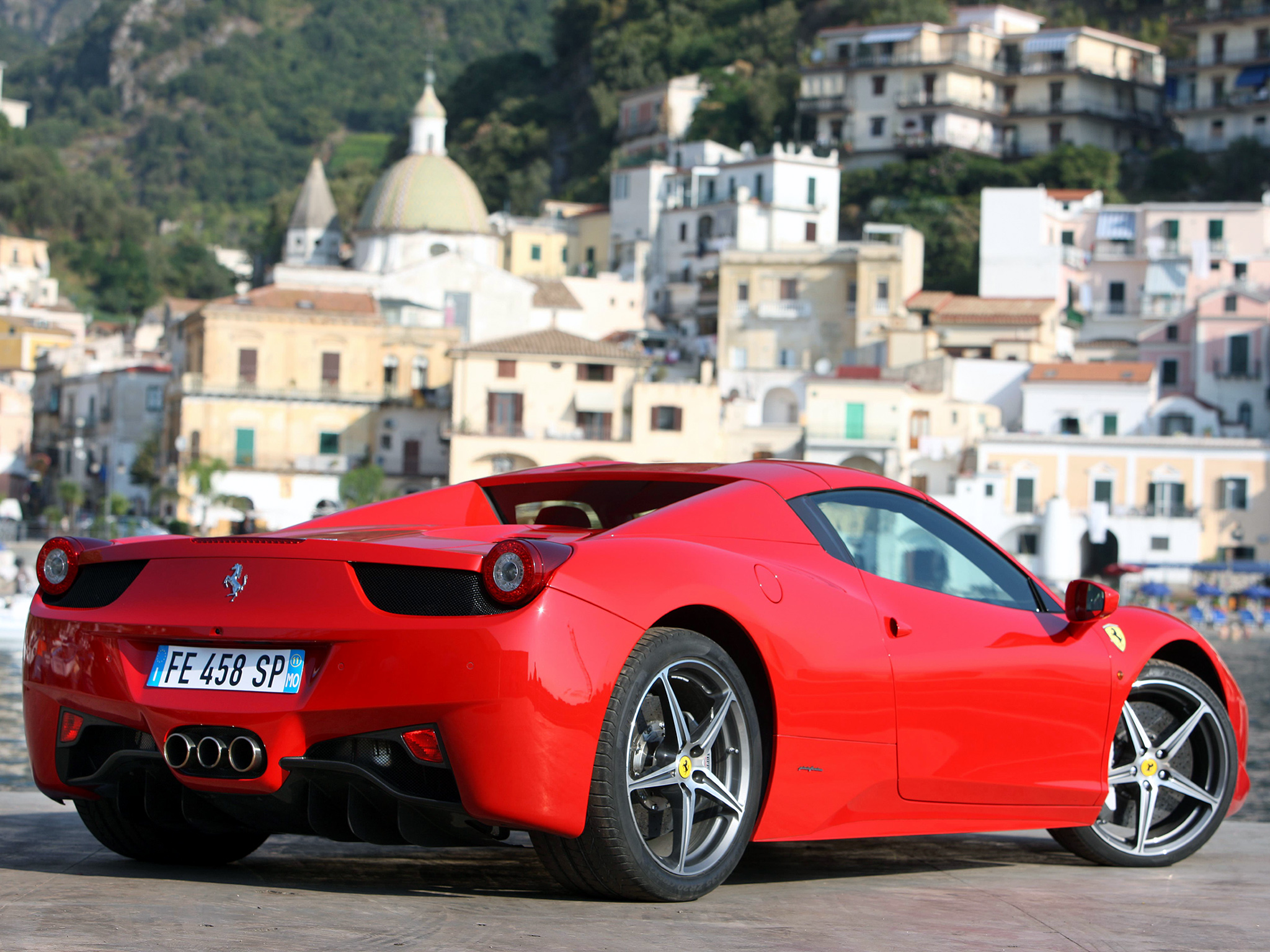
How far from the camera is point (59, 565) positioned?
5.16m

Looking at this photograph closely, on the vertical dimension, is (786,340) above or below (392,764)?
above

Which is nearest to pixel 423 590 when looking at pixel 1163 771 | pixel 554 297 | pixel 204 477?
pixel 1163 771

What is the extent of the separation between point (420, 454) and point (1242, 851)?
206ft

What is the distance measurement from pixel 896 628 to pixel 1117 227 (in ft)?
259

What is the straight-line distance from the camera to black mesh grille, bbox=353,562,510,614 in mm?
4453

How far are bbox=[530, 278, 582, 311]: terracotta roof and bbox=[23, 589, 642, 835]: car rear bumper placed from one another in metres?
77.5

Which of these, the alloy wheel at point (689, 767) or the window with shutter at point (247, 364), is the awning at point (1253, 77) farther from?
the alloy wheel at point (689, 767)

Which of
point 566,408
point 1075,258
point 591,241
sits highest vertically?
point 591,241

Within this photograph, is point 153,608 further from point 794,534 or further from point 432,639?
point 794,534

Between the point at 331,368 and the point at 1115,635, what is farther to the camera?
the point at 331,368

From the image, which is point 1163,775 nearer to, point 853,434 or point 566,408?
point 566,408

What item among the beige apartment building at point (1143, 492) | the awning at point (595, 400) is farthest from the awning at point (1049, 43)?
the awning at point (595, 400)

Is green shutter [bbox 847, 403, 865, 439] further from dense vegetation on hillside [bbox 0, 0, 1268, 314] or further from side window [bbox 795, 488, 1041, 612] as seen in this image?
side window [bbox 795, 488, 1041, 612]

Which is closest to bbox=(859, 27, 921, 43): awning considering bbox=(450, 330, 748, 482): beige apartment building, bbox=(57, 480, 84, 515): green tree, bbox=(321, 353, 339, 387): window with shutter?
bbox=(450, 330, 748, 482): beige apartment building
